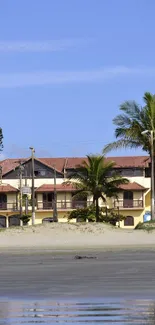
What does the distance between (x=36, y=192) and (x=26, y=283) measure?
71.0 meters

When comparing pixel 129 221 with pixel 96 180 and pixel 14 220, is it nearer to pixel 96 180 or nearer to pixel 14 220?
pixel 14 220

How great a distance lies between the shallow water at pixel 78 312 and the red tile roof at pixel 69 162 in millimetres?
76112

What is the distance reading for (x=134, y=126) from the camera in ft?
166

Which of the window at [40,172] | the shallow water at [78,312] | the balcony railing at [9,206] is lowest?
the shallow water at [78,312]

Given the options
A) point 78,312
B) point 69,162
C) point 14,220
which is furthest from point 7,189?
point 78,312

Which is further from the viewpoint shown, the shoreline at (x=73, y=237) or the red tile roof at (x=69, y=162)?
the red tile roof at (x=69, y=162)

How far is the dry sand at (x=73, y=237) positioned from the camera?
127 feet

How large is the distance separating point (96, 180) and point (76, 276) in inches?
1477

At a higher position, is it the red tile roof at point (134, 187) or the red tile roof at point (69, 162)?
the red tile roof at point (69, 162)

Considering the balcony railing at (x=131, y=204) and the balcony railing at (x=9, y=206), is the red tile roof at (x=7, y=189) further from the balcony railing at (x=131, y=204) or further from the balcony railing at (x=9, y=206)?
the balcony railing at (x=131, y=204)

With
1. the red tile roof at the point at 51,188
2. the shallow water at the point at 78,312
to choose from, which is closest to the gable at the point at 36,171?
the red tile roof at the point at 51,188

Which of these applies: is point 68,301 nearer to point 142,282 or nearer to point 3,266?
point 142,282

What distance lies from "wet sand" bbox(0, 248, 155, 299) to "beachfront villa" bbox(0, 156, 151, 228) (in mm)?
56368

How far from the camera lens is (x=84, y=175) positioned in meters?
58.8
